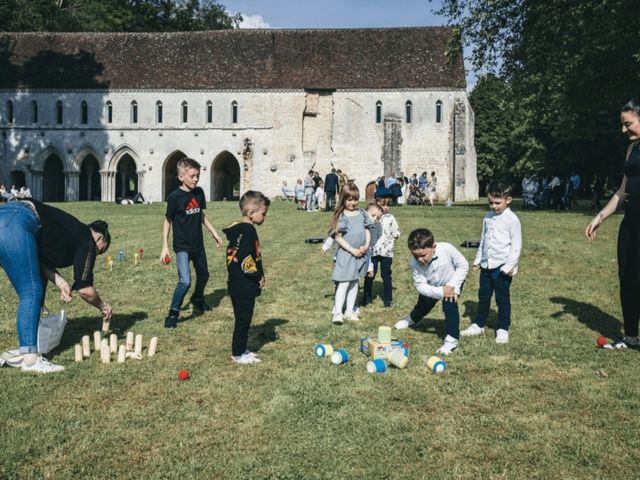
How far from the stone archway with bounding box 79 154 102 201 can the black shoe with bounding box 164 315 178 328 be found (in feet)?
146

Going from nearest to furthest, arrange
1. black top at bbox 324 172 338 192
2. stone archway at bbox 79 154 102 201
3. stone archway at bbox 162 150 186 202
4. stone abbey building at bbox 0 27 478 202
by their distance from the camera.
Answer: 1. black top at bbox 324 172 338 192
2. stone abbey building at bbox 0 27 478 202
3. stone archway at bbox 162 150 186 202
4. stone archway at bbox 79 154 102 201

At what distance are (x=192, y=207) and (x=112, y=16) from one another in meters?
55.3

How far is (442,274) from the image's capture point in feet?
23.4

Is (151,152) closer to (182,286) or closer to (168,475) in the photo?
(182,286)

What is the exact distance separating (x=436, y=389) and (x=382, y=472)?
170 cm

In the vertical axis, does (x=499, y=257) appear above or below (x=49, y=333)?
above

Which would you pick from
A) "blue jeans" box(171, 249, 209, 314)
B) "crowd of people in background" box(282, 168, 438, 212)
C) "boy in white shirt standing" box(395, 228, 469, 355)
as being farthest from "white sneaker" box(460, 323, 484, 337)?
"crowd of people in background" box(282, 168, 438, 212)

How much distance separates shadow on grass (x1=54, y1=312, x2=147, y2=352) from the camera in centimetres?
732

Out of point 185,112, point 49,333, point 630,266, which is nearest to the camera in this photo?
point 49,333

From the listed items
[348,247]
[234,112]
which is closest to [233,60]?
[234,112]

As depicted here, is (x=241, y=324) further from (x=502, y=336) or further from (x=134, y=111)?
(x=134, y=111)

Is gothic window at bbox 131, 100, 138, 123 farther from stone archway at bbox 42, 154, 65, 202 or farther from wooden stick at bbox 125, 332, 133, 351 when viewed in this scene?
wooden stick at bbox 125, 332, 133, 351

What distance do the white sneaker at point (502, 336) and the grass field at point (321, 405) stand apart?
129 millimetres

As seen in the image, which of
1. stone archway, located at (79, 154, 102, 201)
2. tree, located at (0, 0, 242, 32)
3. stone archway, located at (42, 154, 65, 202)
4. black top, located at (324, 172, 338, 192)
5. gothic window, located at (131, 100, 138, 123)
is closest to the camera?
black top, located at (324, 172, 338, 192)
